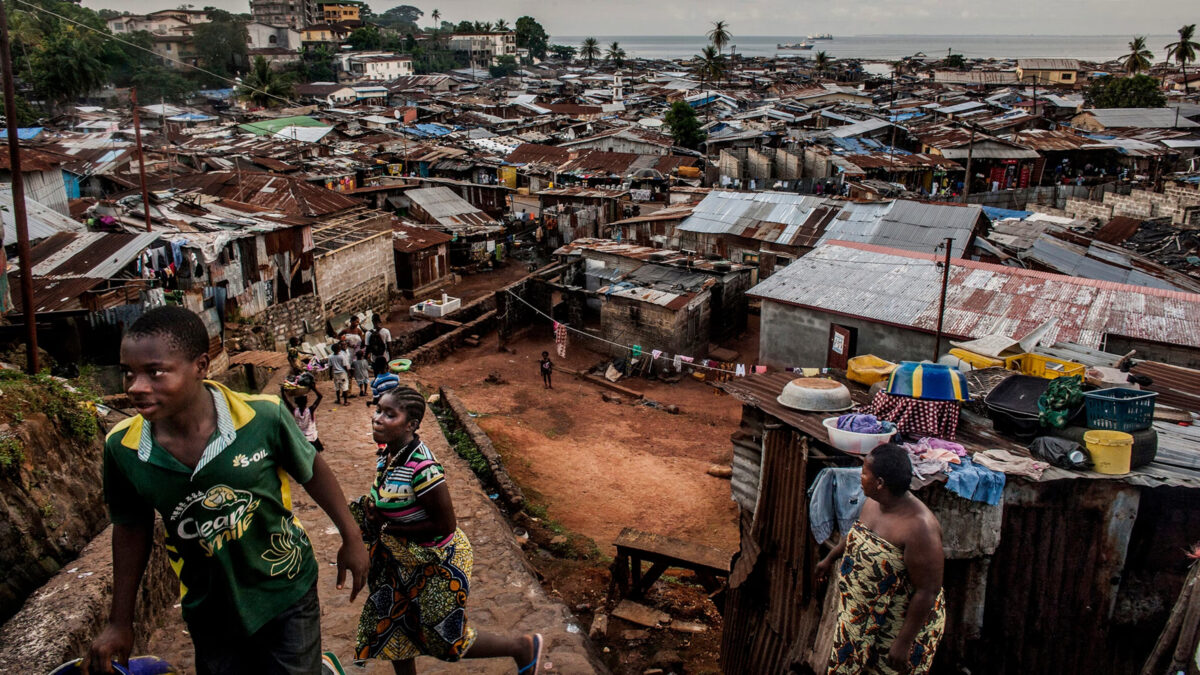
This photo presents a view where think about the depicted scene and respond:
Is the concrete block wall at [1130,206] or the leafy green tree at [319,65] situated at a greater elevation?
the leafy green tree at [319,65]

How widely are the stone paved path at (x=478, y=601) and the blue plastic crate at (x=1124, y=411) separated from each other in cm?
376

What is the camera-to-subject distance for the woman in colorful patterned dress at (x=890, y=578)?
3.46 metres

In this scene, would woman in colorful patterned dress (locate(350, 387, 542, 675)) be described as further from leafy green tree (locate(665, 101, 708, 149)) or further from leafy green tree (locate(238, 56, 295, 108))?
leafy green tree (locate(238, 56, 295, 108))

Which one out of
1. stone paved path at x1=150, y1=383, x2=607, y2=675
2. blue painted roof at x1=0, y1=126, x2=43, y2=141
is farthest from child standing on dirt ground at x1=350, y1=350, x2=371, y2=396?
blue painted roof at x1=0, y1=126, x2=43, y2=141

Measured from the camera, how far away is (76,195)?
2512 cm

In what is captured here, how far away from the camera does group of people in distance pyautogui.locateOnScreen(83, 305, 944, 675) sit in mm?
2500

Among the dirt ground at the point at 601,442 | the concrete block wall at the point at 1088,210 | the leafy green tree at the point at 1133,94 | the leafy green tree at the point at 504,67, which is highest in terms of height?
the leafy green tree at the point at 504,67

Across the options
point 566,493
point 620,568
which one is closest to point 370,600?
point 620,568

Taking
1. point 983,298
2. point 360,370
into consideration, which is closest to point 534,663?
point 360,370

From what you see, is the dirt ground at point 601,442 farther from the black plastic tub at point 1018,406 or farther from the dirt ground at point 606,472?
the black plastic tub at point 1018,406

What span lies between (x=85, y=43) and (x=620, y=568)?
58.1m

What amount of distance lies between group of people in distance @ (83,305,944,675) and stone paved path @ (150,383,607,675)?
4.86ft

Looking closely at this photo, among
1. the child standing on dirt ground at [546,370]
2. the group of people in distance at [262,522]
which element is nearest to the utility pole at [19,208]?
the group of people in distance at [262,522]

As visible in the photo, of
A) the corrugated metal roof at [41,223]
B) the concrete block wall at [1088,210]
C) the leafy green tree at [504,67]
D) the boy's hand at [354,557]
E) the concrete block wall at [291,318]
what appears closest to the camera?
the boy's hand at [354,557]
